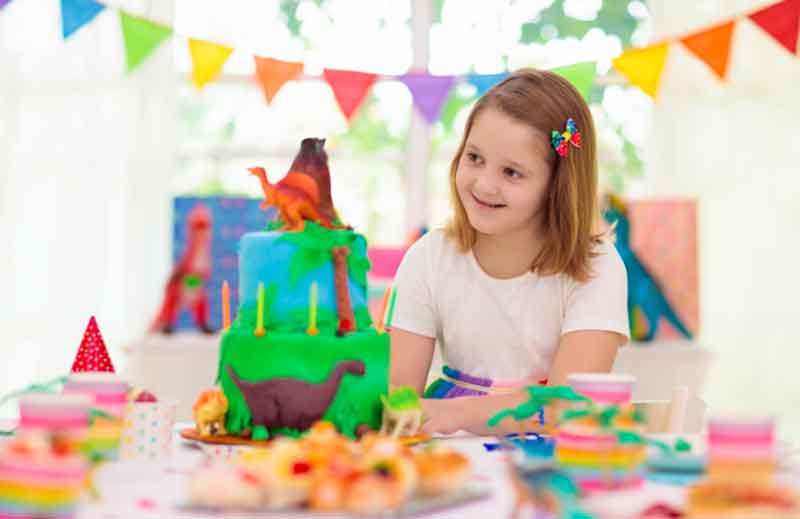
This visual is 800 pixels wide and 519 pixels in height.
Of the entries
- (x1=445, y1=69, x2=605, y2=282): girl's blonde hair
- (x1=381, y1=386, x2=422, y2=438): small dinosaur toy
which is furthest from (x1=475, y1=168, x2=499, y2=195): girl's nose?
(x1=381, y1=386, x2=422, y2=438): small dinosaur toy

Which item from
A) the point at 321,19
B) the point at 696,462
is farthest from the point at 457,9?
the point at 696,462

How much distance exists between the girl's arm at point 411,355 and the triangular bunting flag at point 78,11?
1.30 metres

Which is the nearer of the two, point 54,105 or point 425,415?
point 425,415

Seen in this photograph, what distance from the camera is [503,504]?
103 centimetres

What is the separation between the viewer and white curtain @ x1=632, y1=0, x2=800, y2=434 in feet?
12.2

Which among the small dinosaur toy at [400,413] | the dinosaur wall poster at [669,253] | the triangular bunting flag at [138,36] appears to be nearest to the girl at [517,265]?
the small dinosaur toy at [400,413]

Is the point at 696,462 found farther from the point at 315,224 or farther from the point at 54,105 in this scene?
the point at 54,105

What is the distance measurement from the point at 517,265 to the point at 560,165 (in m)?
0.19

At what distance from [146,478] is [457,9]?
3.16 meters

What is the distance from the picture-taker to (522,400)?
1.69 m

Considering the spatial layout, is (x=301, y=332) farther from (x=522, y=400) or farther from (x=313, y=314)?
(x=522, y=400)

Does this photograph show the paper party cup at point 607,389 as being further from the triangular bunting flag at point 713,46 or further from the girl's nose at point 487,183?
the triangular bunting flag at point 713,46

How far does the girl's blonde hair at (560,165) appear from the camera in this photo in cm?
191

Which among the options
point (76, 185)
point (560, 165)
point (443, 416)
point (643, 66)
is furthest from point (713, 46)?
point (76, 185)
